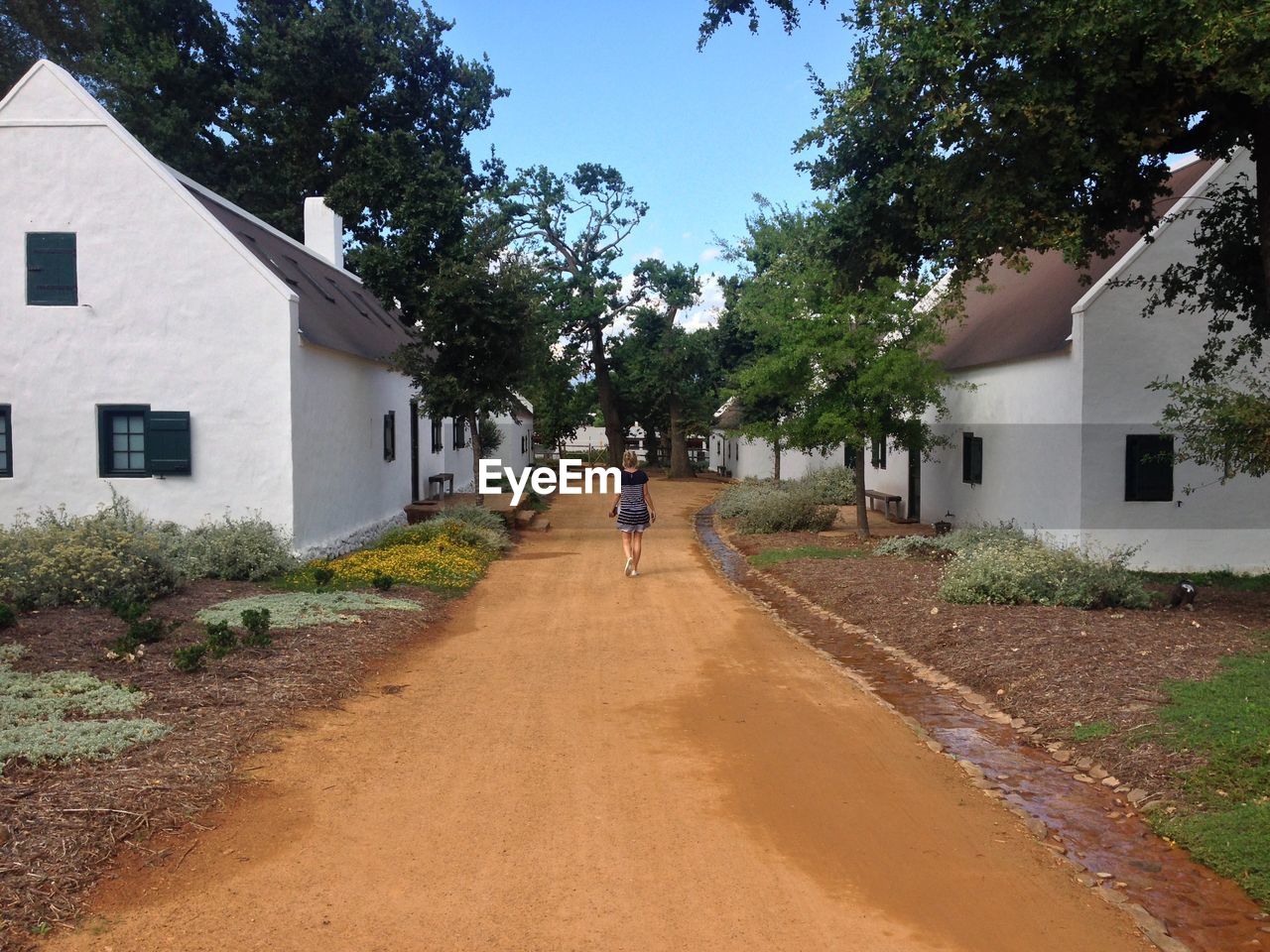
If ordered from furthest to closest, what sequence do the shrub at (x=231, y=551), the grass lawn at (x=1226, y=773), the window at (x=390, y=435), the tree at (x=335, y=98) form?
the tree at (x=335, y=98)
the window at (x=390, y=435)
the shrub at (x=231, y=551)
the grass lawn at (x=1226, y=773)

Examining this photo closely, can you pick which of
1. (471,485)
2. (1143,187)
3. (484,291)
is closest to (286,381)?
(484,291)

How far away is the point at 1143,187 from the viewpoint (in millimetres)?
11445

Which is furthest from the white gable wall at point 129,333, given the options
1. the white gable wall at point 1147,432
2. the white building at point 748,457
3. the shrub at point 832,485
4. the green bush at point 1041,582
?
the white building at point 748,457

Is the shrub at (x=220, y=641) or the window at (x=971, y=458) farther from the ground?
the window at (x=971, y=458)

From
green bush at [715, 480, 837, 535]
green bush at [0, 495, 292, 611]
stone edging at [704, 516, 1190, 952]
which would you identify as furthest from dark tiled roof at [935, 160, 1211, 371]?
green bush at [0, 495, 292, 611]

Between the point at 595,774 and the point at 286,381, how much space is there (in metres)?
9.81

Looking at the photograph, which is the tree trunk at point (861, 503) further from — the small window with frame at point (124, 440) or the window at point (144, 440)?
the small window with frame at point (124, 440)

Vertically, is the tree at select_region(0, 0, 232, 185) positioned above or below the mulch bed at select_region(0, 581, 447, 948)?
above

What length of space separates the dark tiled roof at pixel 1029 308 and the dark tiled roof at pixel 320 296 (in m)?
10.2

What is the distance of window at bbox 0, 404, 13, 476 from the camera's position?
47.0ft

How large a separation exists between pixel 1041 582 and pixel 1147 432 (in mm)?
5238

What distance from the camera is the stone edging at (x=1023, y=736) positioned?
4.74 meters

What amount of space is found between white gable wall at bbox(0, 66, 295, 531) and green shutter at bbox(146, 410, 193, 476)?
15cm

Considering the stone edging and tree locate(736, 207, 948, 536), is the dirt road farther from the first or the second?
tree locate(736, 207, 948, 536)
